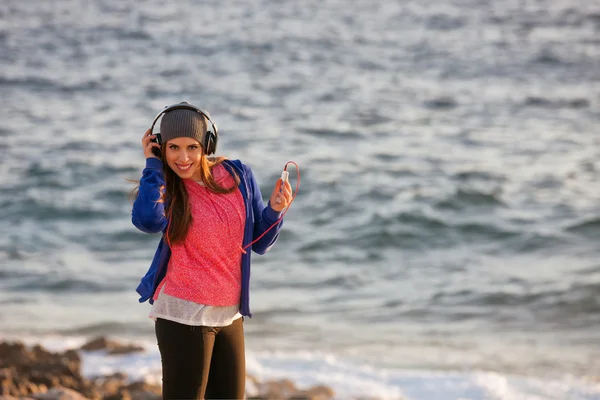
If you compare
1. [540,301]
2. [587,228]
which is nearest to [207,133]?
[540,301]

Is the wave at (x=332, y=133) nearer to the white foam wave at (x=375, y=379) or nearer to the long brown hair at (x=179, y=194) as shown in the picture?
the white foam wave at (x=375, y=379)

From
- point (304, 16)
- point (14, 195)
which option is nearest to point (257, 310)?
point (14, 195)

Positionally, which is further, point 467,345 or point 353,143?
point 353,143

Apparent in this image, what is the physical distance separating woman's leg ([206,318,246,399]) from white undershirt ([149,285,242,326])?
0.06 metres

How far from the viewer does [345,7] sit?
30.3 metres

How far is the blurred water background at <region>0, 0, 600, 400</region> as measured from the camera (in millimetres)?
8891

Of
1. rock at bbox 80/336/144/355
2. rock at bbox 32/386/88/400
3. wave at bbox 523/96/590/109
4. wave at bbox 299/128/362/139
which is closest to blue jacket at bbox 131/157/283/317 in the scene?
rock at bbox 32/386/88/400

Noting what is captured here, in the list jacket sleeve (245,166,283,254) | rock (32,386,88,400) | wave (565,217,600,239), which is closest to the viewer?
jacket sleeve (245,166,283,254)

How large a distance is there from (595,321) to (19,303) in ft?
19.6

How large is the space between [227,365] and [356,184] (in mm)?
10753

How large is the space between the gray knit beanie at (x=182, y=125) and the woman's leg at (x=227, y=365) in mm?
738

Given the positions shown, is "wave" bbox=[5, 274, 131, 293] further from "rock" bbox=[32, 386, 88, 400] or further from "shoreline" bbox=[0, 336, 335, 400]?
"rock" bbox=[32, 386, 88, 400]

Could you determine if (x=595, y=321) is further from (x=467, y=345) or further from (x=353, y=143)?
(x=353, y=143)

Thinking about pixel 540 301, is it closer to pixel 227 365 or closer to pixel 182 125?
pixel 227 365
